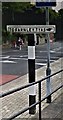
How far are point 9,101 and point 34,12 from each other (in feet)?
143

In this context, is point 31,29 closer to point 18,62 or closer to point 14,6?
point 18,62

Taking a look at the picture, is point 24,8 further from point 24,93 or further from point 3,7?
point 24,93

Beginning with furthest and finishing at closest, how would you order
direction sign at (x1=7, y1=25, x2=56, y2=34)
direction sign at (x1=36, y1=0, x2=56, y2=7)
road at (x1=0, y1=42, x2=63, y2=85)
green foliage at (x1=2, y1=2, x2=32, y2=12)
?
green foliage at (x1=2, y1=2, x2=32, y2=12)
road at (x1=0, y1=42, x2=63, y2=85)
direction sign at (x1=36, y1=0, x2=56, y2=7)
direction sign at (x1=7, y1=25, x2=56, y2=34)

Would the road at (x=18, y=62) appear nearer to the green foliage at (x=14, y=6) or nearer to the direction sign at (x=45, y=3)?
the direction sign at (x=45, y=3)

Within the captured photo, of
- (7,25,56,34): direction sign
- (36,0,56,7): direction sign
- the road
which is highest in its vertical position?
(36,0,56,7): direction sign

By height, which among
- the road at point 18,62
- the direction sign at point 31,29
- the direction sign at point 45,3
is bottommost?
the road at point 18,62

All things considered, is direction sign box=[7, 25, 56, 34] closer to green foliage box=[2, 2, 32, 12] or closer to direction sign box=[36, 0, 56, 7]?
direction sign box=[36, 0, 56, 7]

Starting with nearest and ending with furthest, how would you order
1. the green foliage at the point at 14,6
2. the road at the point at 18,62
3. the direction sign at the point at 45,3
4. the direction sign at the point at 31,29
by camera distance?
the direction sign at the point at 31,29
the direction sign at the point at 45,3
the road at the point at 18,62
the green foliage at the point at 14,6

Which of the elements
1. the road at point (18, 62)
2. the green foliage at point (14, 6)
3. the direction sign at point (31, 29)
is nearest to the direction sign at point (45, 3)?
the direction sign at point (31, 29)

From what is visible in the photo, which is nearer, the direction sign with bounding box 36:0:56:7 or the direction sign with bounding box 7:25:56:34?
the direction sign with bounding box 7:25:56:34

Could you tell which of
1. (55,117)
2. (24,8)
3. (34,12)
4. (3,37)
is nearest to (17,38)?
(3,37)

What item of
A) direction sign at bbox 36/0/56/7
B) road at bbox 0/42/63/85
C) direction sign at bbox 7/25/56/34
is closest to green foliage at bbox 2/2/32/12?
road at bbox 0/42/63/85

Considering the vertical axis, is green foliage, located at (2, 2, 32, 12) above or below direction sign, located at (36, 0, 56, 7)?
below

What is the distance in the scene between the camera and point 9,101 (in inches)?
358
